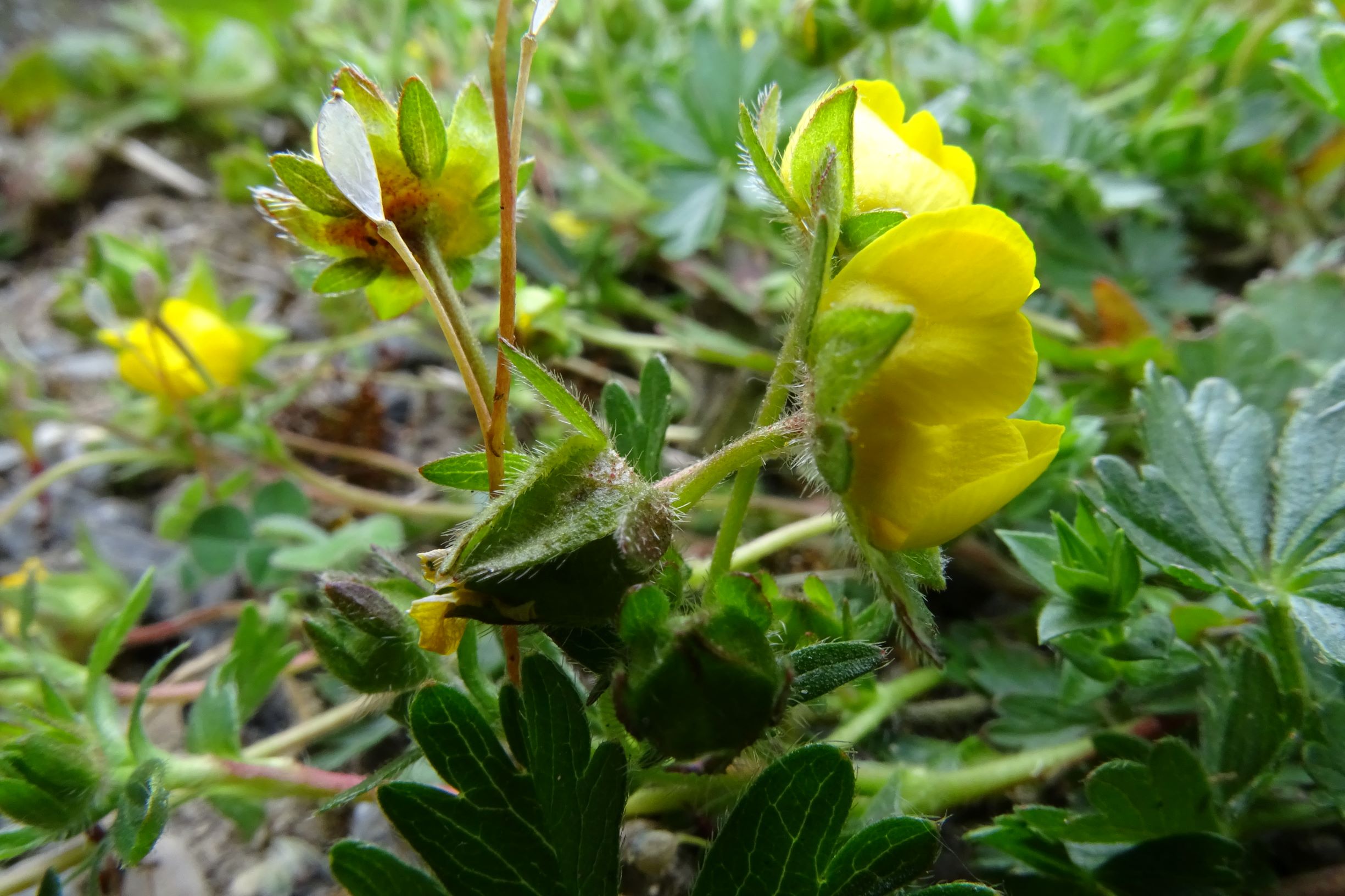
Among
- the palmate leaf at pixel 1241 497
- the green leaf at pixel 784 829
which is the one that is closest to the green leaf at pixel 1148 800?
the palmate leaf at pixel 1241 497

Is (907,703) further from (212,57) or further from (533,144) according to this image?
(212,57)

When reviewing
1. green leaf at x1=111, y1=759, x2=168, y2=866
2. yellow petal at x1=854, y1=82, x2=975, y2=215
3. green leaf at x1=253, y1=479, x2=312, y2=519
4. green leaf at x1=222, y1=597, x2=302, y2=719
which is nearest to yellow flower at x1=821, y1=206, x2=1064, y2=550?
yellow petal at x1=854, y1=82, x2=975, y2=215

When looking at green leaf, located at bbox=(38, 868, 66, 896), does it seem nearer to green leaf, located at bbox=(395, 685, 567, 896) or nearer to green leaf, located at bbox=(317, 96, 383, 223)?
green leaf, located at bbox=(395, 685, 567, 896)

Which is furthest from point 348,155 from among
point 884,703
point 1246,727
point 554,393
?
point 1246,727

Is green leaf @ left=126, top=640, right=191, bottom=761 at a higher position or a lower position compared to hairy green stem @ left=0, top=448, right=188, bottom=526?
higher

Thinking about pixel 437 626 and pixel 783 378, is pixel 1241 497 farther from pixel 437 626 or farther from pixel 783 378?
pixel 437 626

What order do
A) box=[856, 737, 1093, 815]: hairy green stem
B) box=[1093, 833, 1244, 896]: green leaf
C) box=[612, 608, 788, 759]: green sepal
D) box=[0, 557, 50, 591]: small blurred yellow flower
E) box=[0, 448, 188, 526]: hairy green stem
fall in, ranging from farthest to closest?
box=[0, 448, 188, 526]: hairy green stem, box=[0, 557, 50, 591]: small blurred yellow flower, box=[856, 737, 1093, 815]: hairy green stem, box=[1093, 833, 1244, 896]: green leaf, box=[612, 608, 788, 759]: green sepal

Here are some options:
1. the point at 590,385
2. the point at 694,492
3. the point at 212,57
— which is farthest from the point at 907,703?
the point at 212,57
